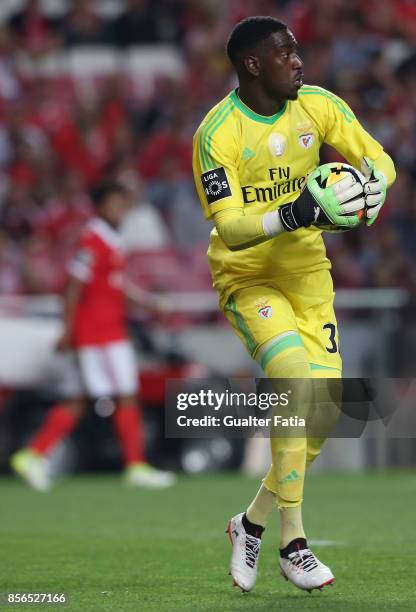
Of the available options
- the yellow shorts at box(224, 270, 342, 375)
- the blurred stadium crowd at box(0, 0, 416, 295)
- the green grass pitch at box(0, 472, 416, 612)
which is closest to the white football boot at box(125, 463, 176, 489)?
the green grass pitch at box(0, 472, 416, 612)

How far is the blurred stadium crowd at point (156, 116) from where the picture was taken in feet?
46.1

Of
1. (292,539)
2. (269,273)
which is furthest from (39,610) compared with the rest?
(269,273)

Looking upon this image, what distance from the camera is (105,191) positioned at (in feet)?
39.2

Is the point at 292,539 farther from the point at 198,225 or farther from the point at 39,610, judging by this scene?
the point at 198,225

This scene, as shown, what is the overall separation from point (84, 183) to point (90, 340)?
15.1ft

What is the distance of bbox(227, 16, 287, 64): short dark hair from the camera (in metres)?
6.01

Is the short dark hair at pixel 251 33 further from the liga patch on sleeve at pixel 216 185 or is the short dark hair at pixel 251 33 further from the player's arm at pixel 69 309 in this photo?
the player's arm at pixel 69 309

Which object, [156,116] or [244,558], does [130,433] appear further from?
[156,116]

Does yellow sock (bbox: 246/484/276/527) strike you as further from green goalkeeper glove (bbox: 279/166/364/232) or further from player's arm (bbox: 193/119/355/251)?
green goalkeeper glove (bbox: 279/166/364/232)

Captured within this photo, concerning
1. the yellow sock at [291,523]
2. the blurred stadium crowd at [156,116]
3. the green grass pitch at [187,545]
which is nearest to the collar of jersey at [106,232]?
the blurred stadium crowd at [156,116]

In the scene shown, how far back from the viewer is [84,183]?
16.6 meters

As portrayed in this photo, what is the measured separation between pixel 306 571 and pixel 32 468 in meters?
6.41

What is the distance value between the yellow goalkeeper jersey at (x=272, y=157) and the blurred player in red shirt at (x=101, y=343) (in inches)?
230

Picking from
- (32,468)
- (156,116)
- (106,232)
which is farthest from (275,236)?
(156,116)
